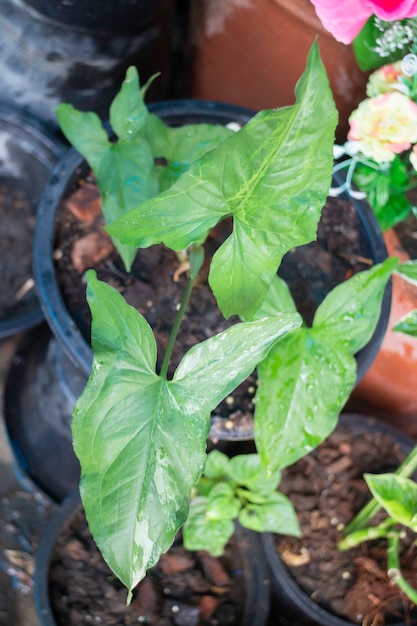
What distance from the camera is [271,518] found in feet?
3.10

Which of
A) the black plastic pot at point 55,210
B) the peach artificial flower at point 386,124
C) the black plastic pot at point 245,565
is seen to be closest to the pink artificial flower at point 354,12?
the peach artificial flower at point 386,124

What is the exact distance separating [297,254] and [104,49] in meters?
0.53

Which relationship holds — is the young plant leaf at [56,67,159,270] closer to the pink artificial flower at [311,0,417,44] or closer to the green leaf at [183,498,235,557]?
the pink artificial flower at [311,0,417,44]

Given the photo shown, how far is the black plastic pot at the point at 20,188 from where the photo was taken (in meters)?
1.25

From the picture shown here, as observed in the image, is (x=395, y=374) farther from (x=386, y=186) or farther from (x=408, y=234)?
(x=386, y=186)

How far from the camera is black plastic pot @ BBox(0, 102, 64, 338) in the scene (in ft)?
4.10

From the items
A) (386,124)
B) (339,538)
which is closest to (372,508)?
(339,538)

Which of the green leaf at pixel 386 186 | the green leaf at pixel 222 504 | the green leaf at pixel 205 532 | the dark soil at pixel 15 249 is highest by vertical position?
the green leaf at pixel 386 186

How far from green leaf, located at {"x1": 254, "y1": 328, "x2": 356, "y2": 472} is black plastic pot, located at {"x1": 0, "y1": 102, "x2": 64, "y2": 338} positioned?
593mm

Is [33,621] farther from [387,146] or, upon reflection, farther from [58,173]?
[387,146]

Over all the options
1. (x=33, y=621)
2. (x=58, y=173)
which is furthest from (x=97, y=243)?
(x=33, y=621)

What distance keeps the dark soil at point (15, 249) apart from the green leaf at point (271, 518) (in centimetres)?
58

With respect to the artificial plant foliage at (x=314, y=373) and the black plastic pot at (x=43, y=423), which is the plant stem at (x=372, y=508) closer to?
the artificial plant foliage at (x=314, y=373)

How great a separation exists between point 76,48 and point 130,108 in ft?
1.40
